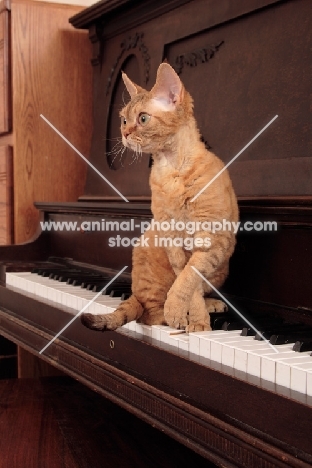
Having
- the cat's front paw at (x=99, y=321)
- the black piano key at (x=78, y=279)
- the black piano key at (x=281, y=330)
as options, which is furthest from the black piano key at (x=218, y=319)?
the black piano key at (x=78, y=279)

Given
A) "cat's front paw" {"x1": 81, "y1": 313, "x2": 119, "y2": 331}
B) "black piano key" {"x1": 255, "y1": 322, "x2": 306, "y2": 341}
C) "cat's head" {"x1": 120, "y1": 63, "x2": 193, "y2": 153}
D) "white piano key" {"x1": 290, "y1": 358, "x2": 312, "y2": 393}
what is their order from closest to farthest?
"white piano key" {"x1": 290, "y1": 358, "x2": 312, "y2": 393}
"black piano key" {"x1": 255, "y1": 322, "x2": 306, "y2": 341}
"cat's front paw" {"x1": 81, "y1": 313, "x2": 119, "y2": 331}
"cat's head" {"x1": 120, "y1": 63, "x2": 193, "y2": 153}

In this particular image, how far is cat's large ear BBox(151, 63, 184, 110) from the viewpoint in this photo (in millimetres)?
1611

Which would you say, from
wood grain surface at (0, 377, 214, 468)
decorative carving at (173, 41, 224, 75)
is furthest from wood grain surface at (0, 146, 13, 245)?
decorative carving at (173, 41, 224, 75)

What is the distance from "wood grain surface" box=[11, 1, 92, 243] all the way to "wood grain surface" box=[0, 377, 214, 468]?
120cm

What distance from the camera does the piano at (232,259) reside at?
1.26m

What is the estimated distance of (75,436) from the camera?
6.56 ft

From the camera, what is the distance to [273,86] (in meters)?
1.92

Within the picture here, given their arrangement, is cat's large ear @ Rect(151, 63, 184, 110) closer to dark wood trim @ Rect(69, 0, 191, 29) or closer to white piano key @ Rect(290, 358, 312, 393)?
white piano key @ Rect(290, 358, 312, 393)

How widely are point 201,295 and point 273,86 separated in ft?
2.28

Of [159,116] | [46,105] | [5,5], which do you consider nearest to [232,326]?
[159,116]

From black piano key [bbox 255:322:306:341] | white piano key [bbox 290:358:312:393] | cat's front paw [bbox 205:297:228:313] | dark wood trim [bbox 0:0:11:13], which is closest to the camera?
white piano key [bbox 290:358:312:393]

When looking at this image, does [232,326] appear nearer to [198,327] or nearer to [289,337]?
[198,327]

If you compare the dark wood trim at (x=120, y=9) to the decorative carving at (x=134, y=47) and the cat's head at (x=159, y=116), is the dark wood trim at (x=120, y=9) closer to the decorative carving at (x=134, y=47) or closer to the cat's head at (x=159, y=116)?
the decorative carving at (x=134, y=47)

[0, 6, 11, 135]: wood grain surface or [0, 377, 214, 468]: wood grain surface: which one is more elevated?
[0, 6, 11, 135]: wood grain surface
